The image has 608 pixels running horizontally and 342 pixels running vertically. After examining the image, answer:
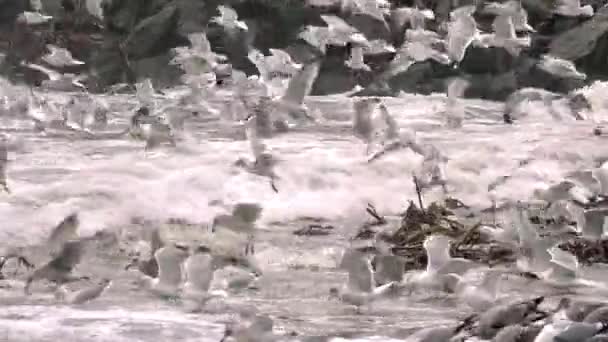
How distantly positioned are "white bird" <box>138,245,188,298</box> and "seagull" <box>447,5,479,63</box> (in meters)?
0.72

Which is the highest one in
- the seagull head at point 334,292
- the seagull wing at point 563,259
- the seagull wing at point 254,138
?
the seagull wing at point 254,138

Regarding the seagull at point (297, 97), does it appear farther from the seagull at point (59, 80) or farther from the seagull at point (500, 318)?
the seagull at point (500, 318)

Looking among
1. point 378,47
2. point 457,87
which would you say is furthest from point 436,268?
point 378,47

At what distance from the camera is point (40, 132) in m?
1.22

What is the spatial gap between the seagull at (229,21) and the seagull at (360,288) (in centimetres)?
80

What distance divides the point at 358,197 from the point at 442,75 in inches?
21.0

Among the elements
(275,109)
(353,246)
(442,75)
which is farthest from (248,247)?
(442,75)

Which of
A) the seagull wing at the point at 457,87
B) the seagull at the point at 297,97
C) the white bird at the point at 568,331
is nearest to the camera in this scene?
the white bird at the point at 568,331

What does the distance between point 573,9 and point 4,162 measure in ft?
2.72

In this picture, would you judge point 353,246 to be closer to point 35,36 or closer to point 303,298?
point 303,298

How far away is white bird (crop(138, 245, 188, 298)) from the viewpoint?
0.78 m

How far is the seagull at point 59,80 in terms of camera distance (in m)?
1.47

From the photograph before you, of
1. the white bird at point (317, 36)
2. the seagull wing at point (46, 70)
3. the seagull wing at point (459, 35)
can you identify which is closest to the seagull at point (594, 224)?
the seagull wing at point (459, 35)

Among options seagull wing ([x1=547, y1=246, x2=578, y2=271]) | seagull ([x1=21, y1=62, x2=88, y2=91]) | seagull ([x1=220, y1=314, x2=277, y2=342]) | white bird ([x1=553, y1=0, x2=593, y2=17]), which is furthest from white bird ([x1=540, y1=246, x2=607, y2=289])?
seagull ([x1=21, y1=62, x2=88, y2=91])
